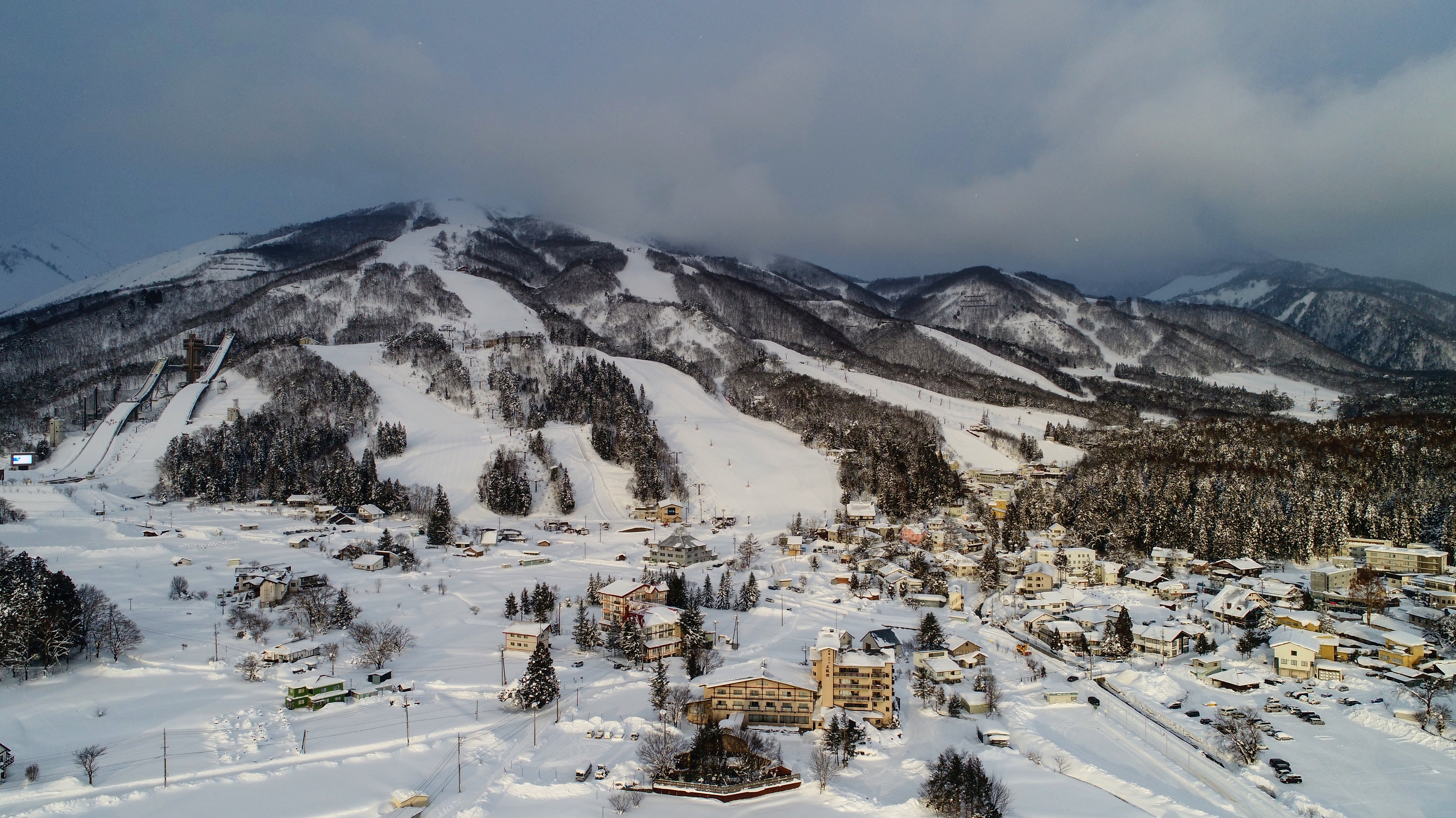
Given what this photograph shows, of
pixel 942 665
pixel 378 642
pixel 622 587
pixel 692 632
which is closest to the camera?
pixel 378 642

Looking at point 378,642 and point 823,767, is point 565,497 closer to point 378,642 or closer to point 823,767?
point 378,642

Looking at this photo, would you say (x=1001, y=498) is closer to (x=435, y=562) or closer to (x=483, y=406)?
(x=435, y=562)

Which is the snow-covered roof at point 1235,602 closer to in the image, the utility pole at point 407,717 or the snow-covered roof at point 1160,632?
the snow-covered roof at point 1160,632

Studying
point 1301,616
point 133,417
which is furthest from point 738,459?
point 133,417

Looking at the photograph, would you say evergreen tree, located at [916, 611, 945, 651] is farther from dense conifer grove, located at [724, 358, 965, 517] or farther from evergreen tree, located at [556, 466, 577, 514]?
evergreen tree, located at [556, 466, 577, 514]

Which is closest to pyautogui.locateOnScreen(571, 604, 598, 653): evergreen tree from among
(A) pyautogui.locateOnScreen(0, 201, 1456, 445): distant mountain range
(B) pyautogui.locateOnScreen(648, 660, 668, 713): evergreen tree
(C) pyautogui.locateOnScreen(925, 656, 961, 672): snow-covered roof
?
(B) pyautogui.locateOnScreen(648, 660, 668, 713): evergreen tree

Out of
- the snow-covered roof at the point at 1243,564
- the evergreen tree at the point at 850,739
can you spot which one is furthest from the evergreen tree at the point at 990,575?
the evergreen tree at the point at 850,739
